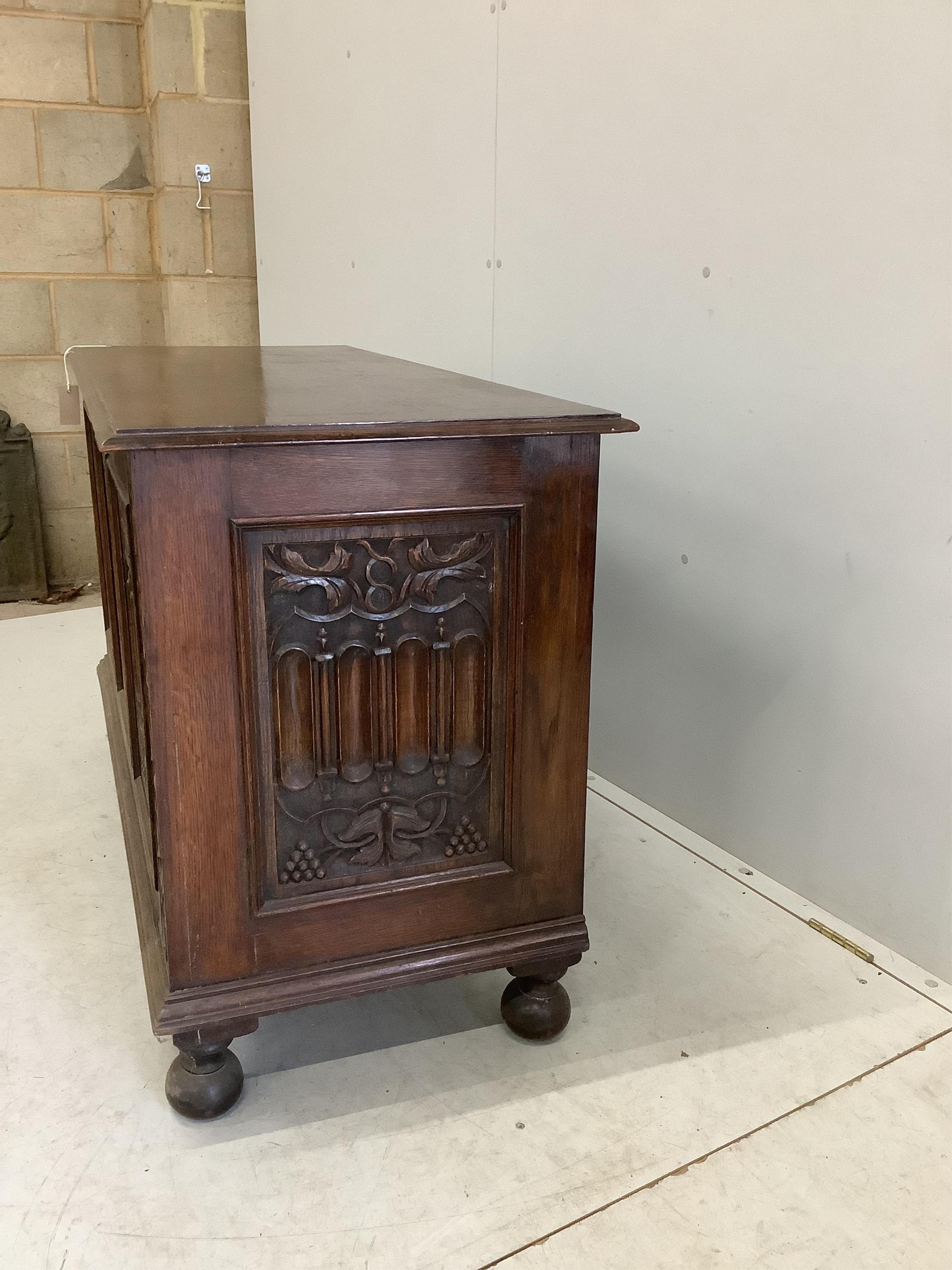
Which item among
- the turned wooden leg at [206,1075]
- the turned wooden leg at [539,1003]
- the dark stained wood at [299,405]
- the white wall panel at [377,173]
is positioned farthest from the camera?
the white wall panel at [377,173]

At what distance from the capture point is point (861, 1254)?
3.51 feet

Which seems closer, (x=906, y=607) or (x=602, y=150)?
(x=906, y=607)

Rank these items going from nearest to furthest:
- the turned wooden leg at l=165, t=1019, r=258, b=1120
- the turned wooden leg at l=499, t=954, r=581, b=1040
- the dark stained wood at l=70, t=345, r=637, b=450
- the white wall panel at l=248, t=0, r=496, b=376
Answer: the dark stained wood at l=70, t=345, r=637, b=450, the turned wooden leg at l=165, t=1019, r=258, b=1120, the turned wooden leg at l=499, t=954, r=581, b=1040, the white wall panel at l=248, t=0, r=496, b=376

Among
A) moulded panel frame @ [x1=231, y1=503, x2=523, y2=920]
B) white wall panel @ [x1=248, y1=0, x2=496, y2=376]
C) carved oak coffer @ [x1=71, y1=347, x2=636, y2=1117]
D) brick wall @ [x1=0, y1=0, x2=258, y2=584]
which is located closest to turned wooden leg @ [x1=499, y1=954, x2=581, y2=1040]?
carved oak coffer @ [x1=71, y1=347, x2=636, y2=1117]

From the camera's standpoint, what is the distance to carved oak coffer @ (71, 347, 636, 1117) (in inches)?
43.8

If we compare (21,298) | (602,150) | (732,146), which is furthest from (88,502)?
(732,146)

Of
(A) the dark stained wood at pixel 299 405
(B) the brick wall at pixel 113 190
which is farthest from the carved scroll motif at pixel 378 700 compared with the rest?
(B) the brick wall at pixel 113 190

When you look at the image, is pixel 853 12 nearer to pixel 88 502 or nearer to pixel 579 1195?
pixel 579 1195

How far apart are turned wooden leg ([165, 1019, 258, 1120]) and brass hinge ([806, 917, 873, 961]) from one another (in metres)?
0.87

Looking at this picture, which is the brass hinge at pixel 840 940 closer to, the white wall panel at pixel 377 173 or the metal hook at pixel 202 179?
the white wall panel at pixel 377 173

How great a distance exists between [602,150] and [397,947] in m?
1.43

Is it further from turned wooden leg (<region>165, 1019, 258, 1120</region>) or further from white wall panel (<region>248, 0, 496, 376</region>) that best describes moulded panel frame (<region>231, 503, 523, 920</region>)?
white wall panel (<region>248, 0, 496, 376</region>)

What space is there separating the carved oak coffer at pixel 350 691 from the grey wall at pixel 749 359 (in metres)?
0.50

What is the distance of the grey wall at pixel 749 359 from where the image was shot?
1.47 metres
